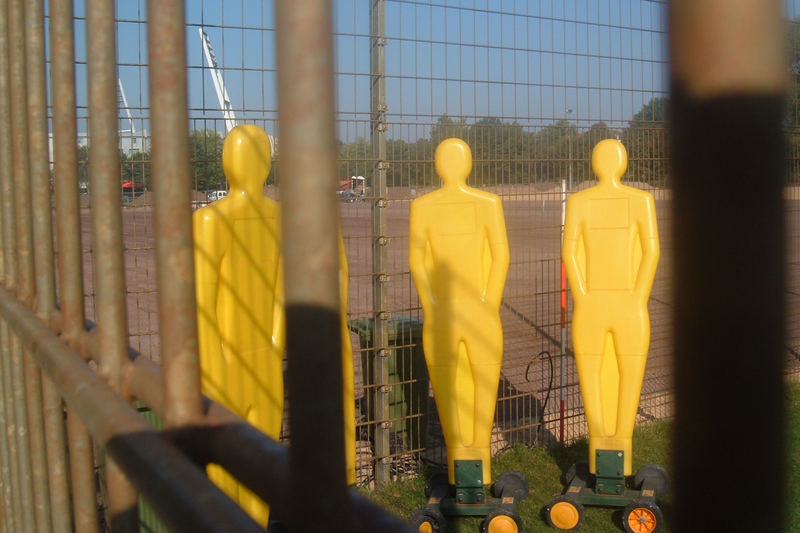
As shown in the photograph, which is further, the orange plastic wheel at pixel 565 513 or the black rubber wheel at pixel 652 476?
the black rubber wheel at pixel 652 476

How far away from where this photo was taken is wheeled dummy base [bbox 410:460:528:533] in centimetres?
420

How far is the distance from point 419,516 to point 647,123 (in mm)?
3063

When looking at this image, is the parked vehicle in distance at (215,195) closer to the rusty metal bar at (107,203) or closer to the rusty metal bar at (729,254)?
the rusty metal bar at (107,203)

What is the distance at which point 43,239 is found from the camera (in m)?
1.86

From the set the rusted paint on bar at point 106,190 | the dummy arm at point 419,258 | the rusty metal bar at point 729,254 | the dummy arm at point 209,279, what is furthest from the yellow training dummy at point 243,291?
the rusty metal bar at point 729,254

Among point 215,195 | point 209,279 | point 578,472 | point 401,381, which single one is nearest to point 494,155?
point 401,381

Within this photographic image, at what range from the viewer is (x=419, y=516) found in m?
4.18

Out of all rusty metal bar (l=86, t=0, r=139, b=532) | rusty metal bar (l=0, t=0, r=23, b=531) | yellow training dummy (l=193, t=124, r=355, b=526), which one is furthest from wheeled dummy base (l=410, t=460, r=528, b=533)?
rusty metal bar (l=86, t=0, r=139, b=532)

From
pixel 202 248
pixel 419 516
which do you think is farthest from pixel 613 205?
pixel 202 248

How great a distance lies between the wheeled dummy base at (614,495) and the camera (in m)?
4.23

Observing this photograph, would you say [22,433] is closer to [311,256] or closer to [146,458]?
[146,458]

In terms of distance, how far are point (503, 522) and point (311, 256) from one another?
390cm

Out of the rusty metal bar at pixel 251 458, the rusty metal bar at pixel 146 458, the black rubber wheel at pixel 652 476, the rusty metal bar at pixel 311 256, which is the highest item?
the rusty metal bar at pixel 311 256

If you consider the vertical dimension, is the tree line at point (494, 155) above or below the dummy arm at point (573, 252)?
above
